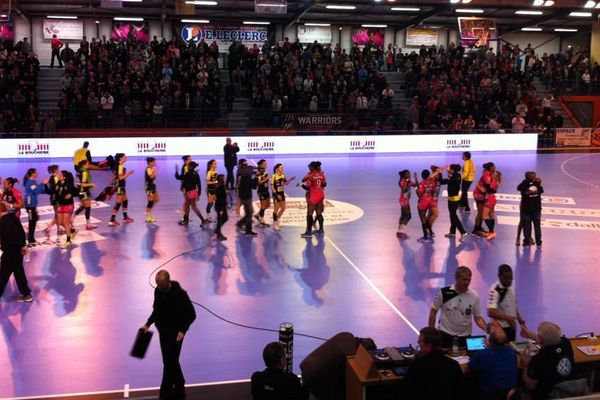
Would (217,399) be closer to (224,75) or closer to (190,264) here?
(190,264)

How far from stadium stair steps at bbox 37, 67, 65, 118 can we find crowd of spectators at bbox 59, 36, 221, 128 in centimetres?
→ 138

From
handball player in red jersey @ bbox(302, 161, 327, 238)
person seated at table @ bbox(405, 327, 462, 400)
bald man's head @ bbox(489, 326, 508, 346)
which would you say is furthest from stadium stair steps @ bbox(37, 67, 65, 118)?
person seated at table @ bbox(405, 327, 462, 400)

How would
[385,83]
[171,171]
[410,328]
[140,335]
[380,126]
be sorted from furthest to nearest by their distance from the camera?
[385,83] < [380,126] < [171,171] < [410,328] < [140,335]

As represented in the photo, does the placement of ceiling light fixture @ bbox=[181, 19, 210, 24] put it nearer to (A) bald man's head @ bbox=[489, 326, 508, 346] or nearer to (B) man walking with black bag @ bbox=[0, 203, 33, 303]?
(B) man walking with black bag @ bbox=[0, 203, 33, 303]

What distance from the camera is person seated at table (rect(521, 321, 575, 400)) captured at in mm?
5672

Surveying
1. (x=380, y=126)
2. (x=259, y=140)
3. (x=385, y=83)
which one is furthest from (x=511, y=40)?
(x=259, y=140)

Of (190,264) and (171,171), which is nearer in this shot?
(190,264)

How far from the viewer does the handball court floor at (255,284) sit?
868 centimetres

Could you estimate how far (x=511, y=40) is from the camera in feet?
157

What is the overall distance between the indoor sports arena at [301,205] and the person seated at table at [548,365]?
0.02 meters

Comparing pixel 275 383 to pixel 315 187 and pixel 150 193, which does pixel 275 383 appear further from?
pixel 150 193

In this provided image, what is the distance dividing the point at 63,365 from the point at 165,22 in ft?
118

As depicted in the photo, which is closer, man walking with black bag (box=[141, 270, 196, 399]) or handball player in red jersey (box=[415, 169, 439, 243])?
man walking with black bag (box=[141, 270, 196, 399])

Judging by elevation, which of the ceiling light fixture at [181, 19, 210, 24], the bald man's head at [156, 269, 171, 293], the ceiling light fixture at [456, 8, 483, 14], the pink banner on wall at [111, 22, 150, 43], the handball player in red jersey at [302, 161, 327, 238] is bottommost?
the bald man's head at [156, 269, 171, 293]
